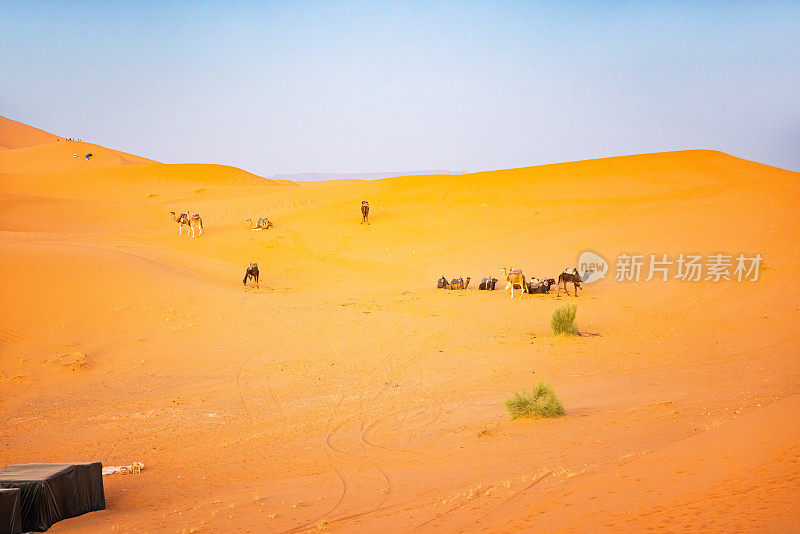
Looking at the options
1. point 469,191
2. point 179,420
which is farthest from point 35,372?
point 469,191

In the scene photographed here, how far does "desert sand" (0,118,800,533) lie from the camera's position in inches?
260

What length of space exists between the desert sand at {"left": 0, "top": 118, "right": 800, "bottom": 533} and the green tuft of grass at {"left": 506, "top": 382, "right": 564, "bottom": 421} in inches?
16.1

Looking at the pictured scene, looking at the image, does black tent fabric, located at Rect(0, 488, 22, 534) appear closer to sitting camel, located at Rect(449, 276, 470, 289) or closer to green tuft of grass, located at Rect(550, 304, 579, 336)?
green tuft of grass, located at Rect(550, 304, 579, 336)

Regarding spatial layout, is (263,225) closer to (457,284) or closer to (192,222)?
(192,222)

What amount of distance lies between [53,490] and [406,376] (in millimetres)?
8289

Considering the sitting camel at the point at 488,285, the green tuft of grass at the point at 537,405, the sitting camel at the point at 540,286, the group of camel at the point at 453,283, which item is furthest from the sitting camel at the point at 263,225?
the green tuft of grass at the point at 537,405

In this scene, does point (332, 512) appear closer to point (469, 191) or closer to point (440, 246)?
point (440, 246)

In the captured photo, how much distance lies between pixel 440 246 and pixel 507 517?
27.4 m

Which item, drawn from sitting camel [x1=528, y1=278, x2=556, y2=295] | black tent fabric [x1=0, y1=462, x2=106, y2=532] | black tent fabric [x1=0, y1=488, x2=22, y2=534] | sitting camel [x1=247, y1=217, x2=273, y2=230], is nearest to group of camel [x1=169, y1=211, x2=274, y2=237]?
sitting camel [x1=247, y1=217, x2=273, y2=230]

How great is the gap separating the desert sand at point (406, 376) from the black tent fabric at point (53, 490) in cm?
25

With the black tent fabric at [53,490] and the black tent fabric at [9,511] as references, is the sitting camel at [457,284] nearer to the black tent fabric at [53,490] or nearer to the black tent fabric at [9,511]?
the black tent fabric at [53,490]

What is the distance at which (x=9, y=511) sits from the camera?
6441 mm

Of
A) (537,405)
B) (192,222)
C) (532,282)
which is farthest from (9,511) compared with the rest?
(192,222)

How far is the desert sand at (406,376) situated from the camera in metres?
6.59
